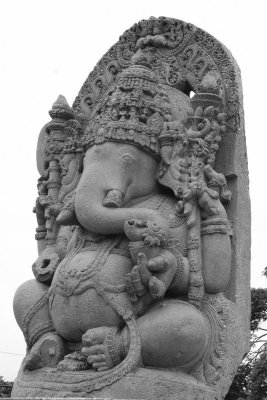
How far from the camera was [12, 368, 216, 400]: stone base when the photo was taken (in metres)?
4.30

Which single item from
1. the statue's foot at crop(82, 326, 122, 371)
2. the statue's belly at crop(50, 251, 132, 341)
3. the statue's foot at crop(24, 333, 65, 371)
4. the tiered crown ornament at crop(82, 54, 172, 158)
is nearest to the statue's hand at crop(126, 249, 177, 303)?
the statue's belly at crop(50, 251, 132, 341)

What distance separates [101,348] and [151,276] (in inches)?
24.0

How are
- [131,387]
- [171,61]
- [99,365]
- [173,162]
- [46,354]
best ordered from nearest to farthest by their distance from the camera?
[131,387]
[99,365]
[46,354]
[173,162]
[171,61]

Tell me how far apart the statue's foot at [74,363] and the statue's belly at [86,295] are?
190 millimetres

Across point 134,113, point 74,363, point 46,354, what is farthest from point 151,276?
point 134,113

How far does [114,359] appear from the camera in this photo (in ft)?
14.7

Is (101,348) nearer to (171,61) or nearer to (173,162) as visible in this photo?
(173,162)

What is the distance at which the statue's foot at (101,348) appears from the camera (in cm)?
444

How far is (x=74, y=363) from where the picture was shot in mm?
4516

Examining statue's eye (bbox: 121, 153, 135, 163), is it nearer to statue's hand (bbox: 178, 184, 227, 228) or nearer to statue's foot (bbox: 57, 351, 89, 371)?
statue's hand (bbox: 178, 184, 227, 228)

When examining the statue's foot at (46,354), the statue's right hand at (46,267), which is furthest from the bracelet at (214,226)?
the statue's foot at (46,354)

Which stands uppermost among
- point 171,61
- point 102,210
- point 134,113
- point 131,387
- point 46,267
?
point 171,61

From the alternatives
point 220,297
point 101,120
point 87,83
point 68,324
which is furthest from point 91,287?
point 87,83

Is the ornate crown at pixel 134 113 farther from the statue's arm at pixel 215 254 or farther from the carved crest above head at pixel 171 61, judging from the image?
the statue's arm at pixel 215 254
